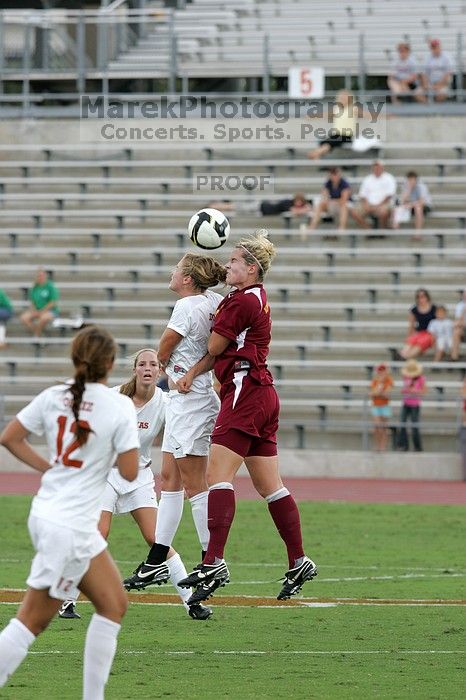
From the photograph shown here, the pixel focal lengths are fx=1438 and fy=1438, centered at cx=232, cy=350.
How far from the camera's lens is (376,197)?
25.2 metres

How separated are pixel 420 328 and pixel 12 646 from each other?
687 inches

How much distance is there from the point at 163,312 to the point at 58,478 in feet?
63.6

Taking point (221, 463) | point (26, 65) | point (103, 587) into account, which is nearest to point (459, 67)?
point (26, 65)

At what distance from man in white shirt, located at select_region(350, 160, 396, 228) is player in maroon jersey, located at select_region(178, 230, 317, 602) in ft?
53.5

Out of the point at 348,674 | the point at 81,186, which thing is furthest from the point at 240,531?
the point at 81,186

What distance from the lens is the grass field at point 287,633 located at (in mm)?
6930

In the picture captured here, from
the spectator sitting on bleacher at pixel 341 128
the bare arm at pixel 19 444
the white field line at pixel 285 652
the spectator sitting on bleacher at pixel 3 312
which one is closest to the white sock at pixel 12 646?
the bare arm at pixel 19 444

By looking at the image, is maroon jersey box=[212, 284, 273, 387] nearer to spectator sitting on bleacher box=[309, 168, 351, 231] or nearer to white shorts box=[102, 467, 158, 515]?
white shorts box=[102, 467, 158, 515]

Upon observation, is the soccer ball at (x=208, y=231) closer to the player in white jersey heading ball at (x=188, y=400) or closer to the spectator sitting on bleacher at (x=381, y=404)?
the player in white jersey heading ball at (x=188, y=400)

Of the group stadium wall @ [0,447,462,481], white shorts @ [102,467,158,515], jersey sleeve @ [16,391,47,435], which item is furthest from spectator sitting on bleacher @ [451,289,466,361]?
jersey sleeve @ [16,391,47,435]

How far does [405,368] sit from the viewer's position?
71.8 feet

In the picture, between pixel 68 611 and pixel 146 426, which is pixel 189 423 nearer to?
pixel 146 426

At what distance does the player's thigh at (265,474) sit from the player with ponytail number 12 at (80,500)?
118 inches

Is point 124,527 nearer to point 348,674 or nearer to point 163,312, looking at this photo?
point 348,674
